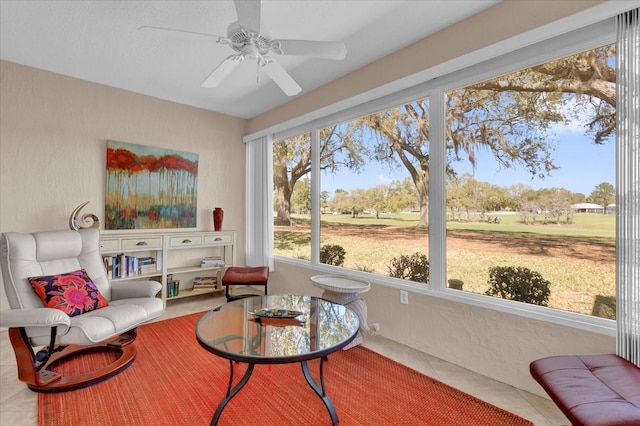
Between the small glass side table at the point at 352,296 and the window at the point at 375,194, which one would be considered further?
the window at the point at 375,194

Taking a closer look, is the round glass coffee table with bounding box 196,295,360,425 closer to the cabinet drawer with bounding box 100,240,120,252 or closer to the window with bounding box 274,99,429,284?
the window with bounding box 274,99,429,284

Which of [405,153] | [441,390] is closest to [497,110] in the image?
[405,153]

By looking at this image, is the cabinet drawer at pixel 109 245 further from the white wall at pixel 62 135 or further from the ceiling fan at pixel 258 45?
the ceiling fan at pixel 258 45

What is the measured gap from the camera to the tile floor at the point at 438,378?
1.73 m

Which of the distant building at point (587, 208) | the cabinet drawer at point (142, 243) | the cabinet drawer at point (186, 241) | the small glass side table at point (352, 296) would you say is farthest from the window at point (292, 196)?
the distant building at point (587, 208)

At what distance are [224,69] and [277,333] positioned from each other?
6.23ft

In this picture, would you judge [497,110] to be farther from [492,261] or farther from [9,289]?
[9,289]

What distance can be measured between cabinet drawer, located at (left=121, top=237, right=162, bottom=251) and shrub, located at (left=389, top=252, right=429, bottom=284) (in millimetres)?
2720

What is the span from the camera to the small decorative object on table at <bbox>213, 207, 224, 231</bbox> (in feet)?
13.8

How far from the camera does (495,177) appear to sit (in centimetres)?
233

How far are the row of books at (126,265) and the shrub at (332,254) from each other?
2035mm

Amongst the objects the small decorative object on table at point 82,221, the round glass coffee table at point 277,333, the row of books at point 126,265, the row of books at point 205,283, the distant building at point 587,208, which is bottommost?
the row of books at point 205,283

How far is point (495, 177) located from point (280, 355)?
199 cm

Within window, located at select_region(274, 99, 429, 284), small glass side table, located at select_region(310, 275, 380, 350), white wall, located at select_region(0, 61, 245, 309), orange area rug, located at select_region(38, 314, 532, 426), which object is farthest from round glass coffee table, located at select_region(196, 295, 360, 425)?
white wall, located at select_region(0, 61, 245, 309)
